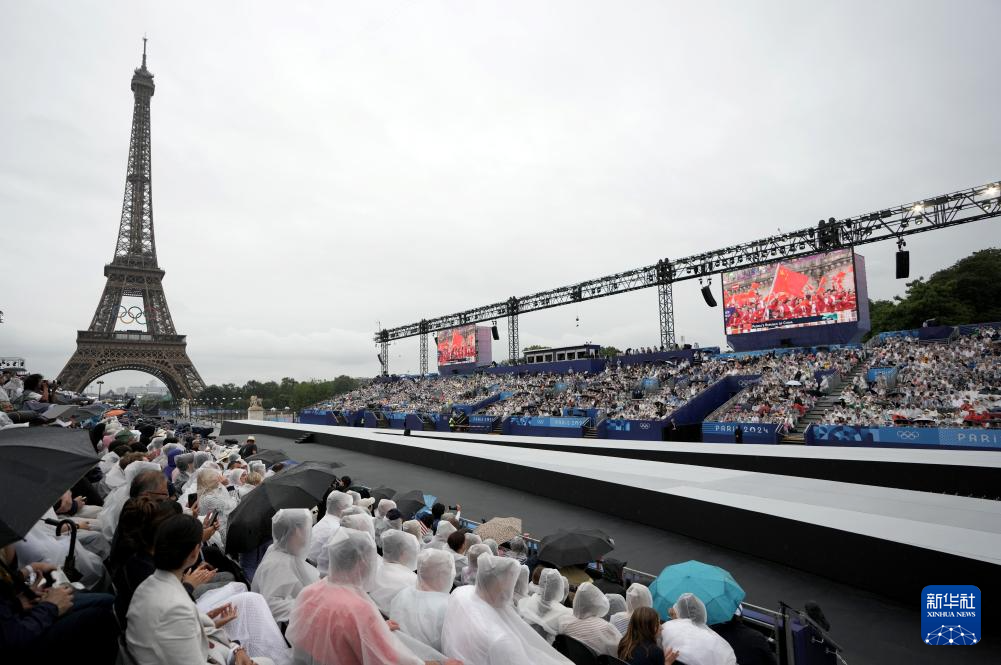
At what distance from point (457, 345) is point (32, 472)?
4145cm

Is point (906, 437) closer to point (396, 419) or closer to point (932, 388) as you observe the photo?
point (932, 388)

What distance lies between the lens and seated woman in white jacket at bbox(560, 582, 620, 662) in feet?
9.65

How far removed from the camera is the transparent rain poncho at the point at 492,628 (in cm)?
234

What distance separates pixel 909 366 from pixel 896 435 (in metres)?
6.15

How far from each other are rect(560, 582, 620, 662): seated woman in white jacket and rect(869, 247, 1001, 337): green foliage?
4450 cm

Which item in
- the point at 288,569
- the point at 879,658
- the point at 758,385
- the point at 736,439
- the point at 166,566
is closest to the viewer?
the point at 166,566

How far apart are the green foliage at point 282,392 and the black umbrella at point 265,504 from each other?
277ft

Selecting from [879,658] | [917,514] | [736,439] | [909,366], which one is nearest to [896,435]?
[736,439]

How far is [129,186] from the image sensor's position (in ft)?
163

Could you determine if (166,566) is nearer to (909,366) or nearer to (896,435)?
(896,435)

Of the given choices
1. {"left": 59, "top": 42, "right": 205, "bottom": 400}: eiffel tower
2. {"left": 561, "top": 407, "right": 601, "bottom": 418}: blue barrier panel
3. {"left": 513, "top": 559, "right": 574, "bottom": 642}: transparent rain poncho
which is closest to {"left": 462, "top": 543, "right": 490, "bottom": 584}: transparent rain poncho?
{"left": 513, "top": 559, "right": 574, "bottom": 642}: transparent rain poncho

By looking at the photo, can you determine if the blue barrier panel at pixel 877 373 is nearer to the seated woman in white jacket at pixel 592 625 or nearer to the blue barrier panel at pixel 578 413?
the blue barrier panel at pixel 578 413

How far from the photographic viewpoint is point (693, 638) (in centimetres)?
295

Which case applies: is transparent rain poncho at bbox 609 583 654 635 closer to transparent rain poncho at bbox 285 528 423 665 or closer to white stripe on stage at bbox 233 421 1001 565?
transparent rain poncho at bbox 285 528 423 665
